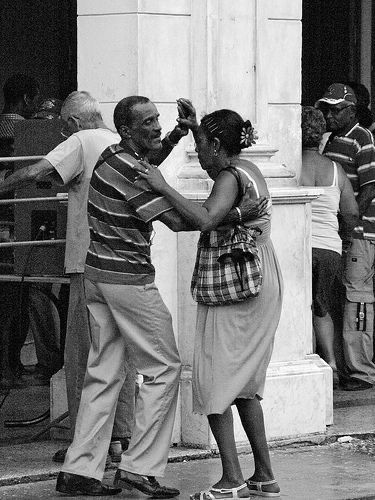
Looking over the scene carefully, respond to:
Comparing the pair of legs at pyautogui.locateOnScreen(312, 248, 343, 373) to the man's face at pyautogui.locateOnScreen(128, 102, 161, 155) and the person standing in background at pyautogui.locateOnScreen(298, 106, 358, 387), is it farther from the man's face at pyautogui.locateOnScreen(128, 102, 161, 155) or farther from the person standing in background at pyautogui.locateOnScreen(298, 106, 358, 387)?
the man's face at pyautogui.locateOnScreen(128, 102, 161, 155)

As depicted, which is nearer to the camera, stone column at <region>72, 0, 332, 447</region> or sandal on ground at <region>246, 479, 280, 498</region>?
sandal on ground at <region>246, 479, 280, 498</region>

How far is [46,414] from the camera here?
27.4ft

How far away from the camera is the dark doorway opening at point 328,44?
43.1ft

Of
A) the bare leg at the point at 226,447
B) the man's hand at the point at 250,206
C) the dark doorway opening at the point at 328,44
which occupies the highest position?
the dark doorway opening at the point at 328,44

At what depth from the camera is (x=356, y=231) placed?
9.66 meters

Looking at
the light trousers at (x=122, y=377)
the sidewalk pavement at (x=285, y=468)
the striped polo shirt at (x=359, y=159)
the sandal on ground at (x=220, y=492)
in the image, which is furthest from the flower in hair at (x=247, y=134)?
the striped polo shirt at (x=359, y=159)

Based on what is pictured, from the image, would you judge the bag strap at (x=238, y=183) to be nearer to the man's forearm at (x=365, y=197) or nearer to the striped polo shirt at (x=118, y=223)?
the striped polo shirt at (x=118, y=223)

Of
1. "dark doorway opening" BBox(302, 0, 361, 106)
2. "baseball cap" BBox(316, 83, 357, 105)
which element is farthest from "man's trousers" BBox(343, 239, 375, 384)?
"dark doorway opening" BBox(302, 0, 361, 106)

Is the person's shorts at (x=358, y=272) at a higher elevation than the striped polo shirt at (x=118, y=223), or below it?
below

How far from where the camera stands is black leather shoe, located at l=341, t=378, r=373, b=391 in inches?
380

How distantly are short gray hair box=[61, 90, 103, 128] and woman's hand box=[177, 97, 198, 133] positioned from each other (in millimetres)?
649

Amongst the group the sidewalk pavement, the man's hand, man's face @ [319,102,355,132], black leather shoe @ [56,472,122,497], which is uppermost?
man's face @ [319,102,355,132]

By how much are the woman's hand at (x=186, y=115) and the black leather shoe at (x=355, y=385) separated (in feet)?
10.9

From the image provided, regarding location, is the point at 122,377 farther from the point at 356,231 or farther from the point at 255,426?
the point at 356,231
